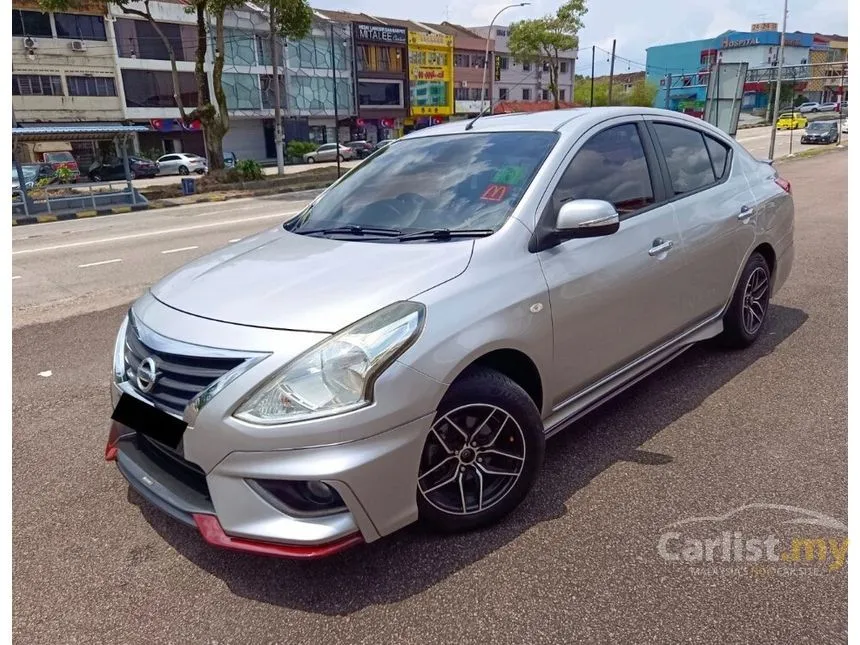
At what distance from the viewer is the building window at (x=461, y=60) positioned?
5922 cm

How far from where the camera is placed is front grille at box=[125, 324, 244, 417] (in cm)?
231

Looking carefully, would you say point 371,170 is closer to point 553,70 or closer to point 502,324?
point 502,324

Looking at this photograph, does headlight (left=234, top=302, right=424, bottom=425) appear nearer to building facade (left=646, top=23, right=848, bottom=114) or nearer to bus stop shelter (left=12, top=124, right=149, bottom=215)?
bus stop shelter (left=12, top=124, right=149, bottom=215)

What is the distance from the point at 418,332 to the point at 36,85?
42953mm

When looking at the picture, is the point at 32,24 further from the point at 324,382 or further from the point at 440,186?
the point at 324,382

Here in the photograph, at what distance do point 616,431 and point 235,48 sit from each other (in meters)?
46.6

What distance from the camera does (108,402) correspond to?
4.32 meters

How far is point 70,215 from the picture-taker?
60.8 feet

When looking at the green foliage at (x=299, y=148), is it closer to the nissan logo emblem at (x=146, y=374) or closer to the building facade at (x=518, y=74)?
the building facade at (x=518, y=74)

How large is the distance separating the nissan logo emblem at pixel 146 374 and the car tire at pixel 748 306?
3581 mm

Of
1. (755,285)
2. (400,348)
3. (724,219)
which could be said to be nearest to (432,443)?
(400,348)

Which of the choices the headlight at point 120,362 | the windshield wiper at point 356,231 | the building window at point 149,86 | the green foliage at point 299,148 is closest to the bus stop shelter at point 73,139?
the windshield wiper at point 356,231

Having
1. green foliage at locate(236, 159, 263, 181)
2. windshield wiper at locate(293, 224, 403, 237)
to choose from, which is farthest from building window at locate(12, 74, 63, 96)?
windshield wiper at locate(293, 224, 403, 237)

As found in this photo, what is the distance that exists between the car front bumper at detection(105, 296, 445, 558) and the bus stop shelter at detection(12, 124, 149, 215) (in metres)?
19.2
